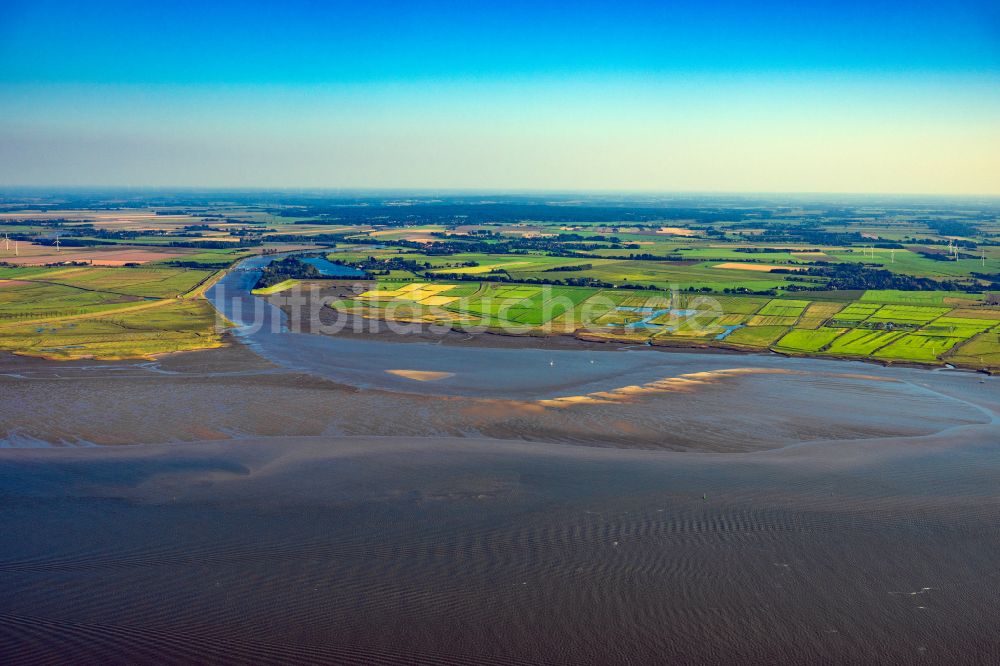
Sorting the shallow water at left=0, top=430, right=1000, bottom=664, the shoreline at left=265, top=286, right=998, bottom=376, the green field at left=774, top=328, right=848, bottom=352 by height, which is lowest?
the shallow water at left=0, top=430, right=1000, bottom=664

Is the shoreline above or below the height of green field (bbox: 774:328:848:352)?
below

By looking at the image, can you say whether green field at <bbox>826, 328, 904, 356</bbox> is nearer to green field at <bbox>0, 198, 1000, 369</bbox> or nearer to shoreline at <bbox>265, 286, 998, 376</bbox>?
green field at <bbox>0, 198, 1000, 369</bbox>

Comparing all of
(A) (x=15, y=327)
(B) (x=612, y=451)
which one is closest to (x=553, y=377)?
(B) (x=612, y=451)

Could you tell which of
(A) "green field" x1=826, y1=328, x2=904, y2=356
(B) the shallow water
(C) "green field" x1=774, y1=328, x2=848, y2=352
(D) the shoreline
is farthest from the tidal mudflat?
(C) "green field" x1=774, y1=328, x2=848, y2=352

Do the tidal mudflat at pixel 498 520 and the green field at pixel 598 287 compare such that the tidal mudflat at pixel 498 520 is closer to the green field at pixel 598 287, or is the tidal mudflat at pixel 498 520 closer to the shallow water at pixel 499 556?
the shallow water at pixel 499 556

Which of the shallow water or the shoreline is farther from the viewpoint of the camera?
the shoreline

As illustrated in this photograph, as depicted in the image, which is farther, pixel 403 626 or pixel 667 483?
pixel 667 483

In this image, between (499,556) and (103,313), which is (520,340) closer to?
(499,556)

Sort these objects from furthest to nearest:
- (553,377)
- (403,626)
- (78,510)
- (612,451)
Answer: (553,377) → (612,451) → (78,510) → (403,626)

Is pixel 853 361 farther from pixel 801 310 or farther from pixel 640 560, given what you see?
pixel 640 560

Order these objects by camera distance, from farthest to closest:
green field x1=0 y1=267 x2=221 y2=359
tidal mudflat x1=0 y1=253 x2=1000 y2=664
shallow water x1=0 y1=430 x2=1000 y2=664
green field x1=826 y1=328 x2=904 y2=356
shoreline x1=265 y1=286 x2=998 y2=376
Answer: green field x1=0 y1=267 x2=221 y2=359 → green field x1=826 y1=328 x2=904 y2=356 → shoreline x1=265 y1=286 x2=998 y2=376 → tidal mudflat x1=0 y1=253 x2=1000 y2=664 → shallow water x1=0 y1=430 x2=1000 y2=664

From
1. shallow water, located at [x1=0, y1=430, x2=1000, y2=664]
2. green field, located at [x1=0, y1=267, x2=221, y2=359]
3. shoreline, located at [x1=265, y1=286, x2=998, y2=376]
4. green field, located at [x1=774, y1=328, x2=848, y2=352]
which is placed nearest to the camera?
shallow water, located at [x1=0, y1=430, x2=1000, y2=664]
